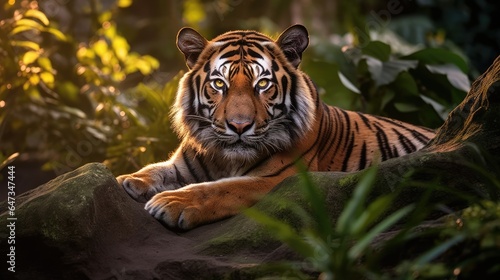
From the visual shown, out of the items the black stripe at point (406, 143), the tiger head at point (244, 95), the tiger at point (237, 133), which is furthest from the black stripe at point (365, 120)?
the tiger head at point (244, 95)

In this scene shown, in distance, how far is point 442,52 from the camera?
6551 mm

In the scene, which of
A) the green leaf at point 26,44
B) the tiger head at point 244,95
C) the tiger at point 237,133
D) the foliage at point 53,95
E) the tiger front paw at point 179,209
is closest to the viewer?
the tiger front paw at point 179,209

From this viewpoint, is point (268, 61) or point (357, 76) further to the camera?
point (357, 76)

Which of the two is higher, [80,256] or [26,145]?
[26,145]

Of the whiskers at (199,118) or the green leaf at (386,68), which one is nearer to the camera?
the whiskers at (199,118)

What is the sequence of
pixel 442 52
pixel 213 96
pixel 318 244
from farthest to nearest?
1. pixel 442 52
2. pixel 213 96
3. pixel 318 244

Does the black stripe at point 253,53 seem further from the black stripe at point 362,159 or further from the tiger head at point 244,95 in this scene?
the black stripe at point 362,159

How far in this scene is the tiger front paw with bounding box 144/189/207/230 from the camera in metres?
3.76

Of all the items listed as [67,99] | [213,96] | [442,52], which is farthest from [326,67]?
[213,96]

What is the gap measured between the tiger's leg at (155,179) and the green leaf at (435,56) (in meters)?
2.80

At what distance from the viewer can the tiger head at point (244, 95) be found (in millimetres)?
4027

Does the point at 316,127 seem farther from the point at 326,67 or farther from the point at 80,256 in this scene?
the point at 326,67

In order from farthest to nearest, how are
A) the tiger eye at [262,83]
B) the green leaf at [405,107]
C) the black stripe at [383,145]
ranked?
the green leaf at [405,107] < the black stripe at [383,145] < the tiger eye at [262,83]

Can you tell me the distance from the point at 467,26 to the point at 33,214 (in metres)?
9.42
